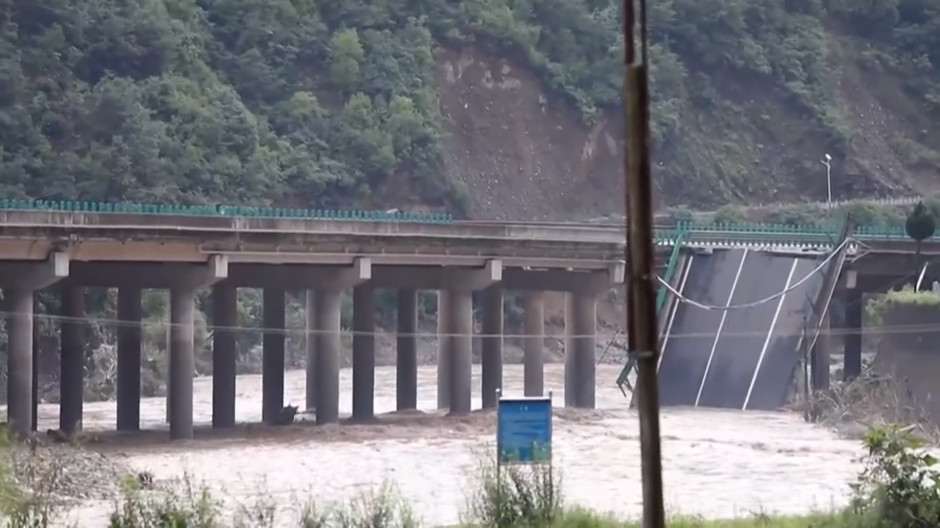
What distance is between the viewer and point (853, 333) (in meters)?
52.4

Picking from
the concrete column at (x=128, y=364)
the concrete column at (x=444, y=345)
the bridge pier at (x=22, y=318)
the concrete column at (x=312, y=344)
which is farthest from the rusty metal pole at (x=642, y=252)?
the concrete column at (x=444, y=345)

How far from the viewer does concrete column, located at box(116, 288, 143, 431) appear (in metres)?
46.8

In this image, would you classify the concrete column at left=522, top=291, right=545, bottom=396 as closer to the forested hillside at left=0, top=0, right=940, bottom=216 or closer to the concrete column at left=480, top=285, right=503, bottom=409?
the concrete column at left=480, top=285, right=503, bottom=409

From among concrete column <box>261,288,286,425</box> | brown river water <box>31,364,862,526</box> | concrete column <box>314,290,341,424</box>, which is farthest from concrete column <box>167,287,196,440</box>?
concrete column <box>261,288,286,425</box>

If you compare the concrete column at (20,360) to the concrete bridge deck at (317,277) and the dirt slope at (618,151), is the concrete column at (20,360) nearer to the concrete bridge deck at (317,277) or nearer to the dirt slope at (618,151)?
the concrete bridge deck at (317,277)

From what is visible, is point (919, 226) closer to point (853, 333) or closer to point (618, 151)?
point (853, 333)

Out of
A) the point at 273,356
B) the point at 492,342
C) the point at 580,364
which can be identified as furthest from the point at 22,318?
the point at 580,364

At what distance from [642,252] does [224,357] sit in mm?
39739

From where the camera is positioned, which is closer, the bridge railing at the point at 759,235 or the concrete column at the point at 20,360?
the concrete column at the point at 20,360

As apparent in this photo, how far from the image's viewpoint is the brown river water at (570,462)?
28.2 meters

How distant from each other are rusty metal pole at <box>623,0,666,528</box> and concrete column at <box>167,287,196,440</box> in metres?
32.8

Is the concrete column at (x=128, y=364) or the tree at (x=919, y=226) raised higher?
the tree at (x=919, y=226)

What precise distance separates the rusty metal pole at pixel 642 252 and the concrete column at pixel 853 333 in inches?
1665

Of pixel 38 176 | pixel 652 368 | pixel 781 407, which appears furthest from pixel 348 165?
pixel 652 368
